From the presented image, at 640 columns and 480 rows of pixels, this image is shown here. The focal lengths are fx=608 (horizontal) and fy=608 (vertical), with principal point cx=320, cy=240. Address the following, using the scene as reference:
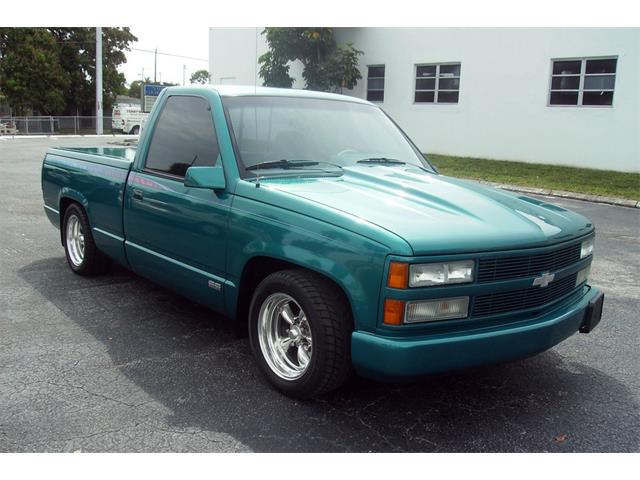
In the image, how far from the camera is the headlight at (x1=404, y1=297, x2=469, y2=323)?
290 cm

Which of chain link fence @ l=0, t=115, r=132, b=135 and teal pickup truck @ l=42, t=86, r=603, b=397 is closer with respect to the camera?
teal pickup truck @ l=42, t=86, r=603, b=397

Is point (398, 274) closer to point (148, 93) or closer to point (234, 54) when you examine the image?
point (148, 93)

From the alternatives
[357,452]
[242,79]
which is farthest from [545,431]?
[242,79]

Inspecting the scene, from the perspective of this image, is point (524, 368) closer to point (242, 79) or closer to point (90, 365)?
point (90, 365)

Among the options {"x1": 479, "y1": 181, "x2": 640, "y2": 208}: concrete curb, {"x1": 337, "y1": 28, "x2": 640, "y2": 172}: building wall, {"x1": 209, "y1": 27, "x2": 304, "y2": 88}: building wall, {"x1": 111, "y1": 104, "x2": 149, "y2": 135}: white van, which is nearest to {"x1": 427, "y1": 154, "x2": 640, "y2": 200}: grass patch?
{"x1": 479, "y1": 181, "x2": 640, "y2": 208}: concrete curb

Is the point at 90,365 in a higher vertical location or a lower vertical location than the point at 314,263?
lower

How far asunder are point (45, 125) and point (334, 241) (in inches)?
1476

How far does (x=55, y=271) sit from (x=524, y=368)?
4.52 m

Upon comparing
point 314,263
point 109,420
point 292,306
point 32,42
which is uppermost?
point 32,42

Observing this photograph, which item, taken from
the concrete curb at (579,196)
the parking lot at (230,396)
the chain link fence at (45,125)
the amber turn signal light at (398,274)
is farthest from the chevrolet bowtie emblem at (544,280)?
the chain link fence at (45,125)

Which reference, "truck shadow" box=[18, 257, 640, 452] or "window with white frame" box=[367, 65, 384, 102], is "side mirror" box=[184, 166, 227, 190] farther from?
"window with white frame" box=[367, 65, 384, 102]

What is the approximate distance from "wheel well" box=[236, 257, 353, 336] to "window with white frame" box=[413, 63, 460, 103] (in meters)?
16.5

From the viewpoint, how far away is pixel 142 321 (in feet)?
15.4

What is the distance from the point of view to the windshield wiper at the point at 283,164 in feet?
12.8
